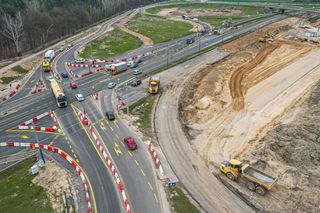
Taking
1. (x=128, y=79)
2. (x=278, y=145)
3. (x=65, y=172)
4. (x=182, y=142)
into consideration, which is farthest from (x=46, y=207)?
(x=128, y=79)

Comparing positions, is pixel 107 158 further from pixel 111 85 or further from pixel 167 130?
pixel 111 85

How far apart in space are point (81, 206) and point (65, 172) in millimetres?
9758

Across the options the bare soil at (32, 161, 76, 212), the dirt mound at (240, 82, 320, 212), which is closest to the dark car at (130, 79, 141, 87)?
the bare soil at (32, 161, 76, 212)

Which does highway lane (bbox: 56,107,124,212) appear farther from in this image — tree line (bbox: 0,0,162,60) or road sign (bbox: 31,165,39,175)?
tree line (bbox: 0,0,162,60)

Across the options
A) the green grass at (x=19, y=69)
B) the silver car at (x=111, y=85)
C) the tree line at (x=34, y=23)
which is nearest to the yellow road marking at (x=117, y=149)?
the silver car at (x=111, y=85)

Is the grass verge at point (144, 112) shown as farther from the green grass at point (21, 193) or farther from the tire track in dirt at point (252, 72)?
the green grass at point (21, 193)

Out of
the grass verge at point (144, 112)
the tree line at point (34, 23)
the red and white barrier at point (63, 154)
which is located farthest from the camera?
the tree line at point (34, 23)

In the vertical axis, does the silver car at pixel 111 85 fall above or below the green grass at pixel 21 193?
below

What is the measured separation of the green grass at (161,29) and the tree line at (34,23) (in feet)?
121

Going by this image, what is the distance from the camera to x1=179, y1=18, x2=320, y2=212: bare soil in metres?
46.1

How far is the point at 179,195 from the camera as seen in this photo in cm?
4300

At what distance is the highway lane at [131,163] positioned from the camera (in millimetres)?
41812

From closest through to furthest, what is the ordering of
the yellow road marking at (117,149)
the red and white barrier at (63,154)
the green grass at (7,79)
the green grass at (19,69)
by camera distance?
1. the red and white barrier at (63,154)
2. the yellow road marking at (117,149)
3. the green grass at (7,79)
4. the green grass at (19,69)

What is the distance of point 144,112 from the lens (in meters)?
69.6
